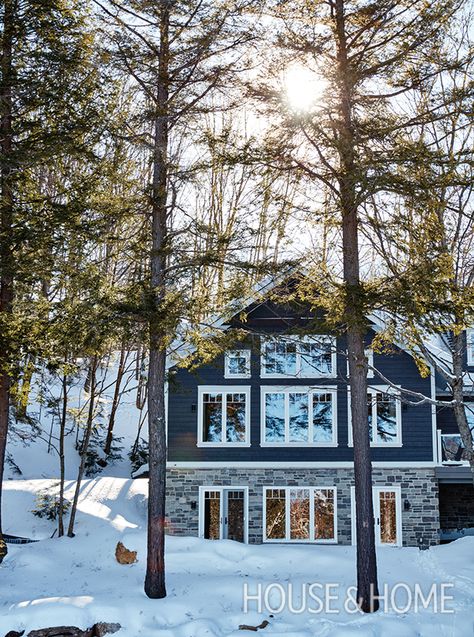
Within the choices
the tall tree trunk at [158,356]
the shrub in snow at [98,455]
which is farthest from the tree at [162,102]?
the shrub in snow at [98,455]

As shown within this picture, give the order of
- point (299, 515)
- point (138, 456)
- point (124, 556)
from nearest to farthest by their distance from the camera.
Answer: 1. point (124, 556)
2. point (299, 515)
3. point (138, 456)

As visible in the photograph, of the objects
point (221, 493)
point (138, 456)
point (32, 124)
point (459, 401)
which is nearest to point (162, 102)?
point (32, 124)

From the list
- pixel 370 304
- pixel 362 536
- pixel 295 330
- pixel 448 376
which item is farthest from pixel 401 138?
pixel 362 536

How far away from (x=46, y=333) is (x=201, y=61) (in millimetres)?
5525

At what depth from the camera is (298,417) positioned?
18.0 meters

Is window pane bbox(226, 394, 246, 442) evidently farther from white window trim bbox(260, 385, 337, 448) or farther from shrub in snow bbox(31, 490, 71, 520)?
shrub in snow bbox(31, 490, 71, 520)

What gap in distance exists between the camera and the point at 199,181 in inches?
484

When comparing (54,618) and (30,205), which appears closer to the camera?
(54,618)

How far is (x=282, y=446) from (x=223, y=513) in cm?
229

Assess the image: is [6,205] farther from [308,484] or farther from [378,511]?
[378,511]

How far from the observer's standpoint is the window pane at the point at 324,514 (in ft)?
56.9

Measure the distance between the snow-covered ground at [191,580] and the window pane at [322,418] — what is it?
287 cm

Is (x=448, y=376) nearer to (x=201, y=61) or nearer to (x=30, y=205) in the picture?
(x=201, y=61)

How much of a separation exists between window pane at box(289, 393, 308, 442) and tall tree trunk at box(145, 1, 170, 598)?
6597 millimetres
